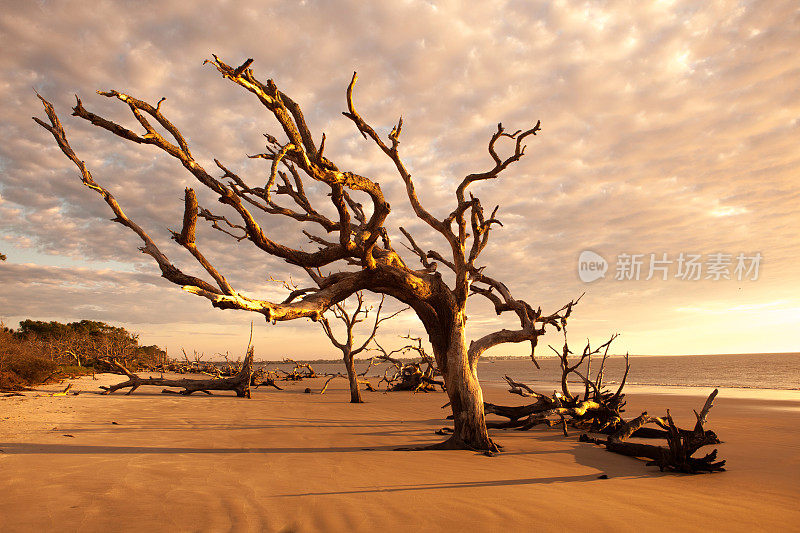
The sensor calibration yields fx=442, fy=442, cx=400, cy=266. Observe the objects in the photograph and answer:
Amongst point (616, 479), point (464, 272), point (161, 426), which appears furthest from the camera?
point (161, 426)

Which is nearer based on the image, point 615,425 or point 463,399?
point 463,399

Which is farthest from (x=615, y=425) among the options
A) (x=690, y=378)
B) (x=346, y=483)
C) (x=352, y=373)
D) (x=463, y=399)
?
(x=690, y=378)

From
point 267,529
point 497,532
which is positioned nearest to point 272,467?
point 267,529

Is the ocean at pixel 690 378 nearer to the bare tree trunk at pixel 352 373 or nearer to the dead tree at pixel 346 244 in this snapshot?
the bare tree trunk at pixel 352 373

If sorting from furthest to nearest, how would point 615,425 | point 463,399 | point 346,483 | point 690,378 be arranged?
point 690,378, point 615,425, point 463,399, point 346,483

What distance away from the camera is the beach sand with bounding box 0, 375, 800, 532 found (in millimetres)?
4180

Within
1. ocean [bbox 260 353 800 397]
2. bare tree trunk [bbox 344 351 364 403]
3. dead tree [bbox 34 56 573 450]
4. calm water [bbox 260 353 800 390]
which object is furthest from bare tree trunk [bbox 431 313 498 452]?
calm water [bbox 260 353 800 390]

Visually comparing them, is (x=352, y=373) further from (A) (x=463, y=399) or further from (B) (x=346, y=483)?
(B) (x=346, y=483)

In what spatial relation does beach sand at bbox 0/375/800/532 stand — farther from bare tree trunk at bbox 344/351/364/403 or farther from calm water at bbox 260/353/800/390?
calm water at bbox 260/353/800/390

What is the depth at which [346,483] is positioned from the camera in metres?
5.46

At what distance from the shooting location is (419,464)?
6.67 meters

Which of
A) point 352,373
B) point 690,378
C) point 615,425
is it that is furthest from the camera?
point 690,378

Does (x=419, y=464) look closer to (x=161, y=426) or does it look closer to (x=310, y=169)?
(x=310, y=169)

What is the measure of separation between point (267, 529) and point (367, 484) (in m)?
1.78
